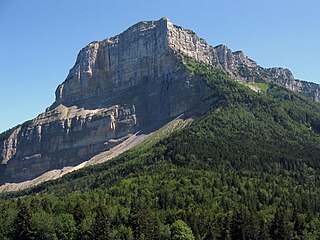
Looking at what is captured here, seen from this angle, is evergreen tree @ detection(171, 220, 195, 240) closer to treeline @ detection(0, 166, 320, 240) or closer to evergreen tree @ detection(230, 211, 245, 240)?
treeline @ detection(0, 166, 320, 240)

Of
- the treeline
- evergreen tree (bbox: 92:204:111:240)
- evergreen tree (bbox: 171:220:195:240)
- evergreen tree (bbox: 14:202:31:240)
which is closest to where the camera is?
evergreen tree (bbox: 92:204:111:240)

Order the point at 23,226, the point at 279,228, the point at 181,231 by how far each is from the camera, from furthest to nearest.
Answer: the point at 279,228, the point at 181,231, the point at 23,226

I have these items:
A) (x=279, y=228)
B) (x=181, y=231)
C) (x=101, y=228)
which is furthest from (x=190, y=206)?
(x=101, y=228)

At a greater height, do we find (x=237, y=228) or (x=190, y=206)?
(x=190, y=206)

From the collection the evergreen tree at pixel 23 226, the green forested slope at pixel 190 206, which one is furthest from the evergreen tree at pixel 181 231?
the evergreen tree at pixel 23 226

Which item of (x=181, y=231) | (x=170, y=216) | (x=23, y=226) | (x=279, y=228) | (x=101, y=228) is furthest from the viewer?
(x=170, y=216)

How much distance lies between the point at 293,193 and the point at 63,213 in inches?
2992

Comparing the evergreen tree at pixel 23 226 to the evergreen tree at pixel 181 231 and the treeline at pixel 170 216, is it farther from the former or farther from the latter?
the evergreen tree at pixel 181 231

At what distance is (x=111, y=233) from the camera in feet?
349

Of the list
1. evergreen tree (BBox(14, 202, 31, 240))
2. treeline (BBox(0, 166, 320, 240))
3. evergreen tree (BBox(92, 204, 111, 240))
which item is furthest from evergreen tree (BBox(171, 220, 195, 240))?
evergreen tree (BBox(14, 202, 31, 240))

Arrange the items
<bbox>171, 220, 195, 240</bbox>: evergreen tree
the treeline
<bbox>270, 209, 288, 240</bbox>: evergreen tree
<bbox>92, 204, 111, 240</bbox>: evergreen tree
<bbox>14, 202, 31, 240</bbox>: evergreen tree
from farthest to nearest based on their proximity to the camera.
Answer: <bbox>270, 209, 288, 240</bbox>: evergreen tree → <bbox>171, 220, 195, 240</bbox>: evergreen tree → the treeline → <bbox>14, 202, 31, 240</bbox>: evergreen tree → <bbox>92, 204, 111, 240</bbox>: evergreen tree

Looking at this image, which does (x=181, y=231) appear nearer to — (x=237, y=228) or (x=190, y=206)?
(x=237, y=228)

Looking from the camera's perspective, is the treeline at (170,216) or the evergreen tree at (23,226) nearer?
the evergreen tree at (23,226)

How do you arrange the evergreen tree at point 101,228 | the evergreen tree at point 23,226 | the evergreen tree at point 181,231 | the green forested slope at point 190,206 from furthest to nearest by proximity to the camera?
the green forested slope at point 190,206
the evergreen tree at point 181,231
the evergreen tree at point 23,226
the evergreen tree at point 101,228
